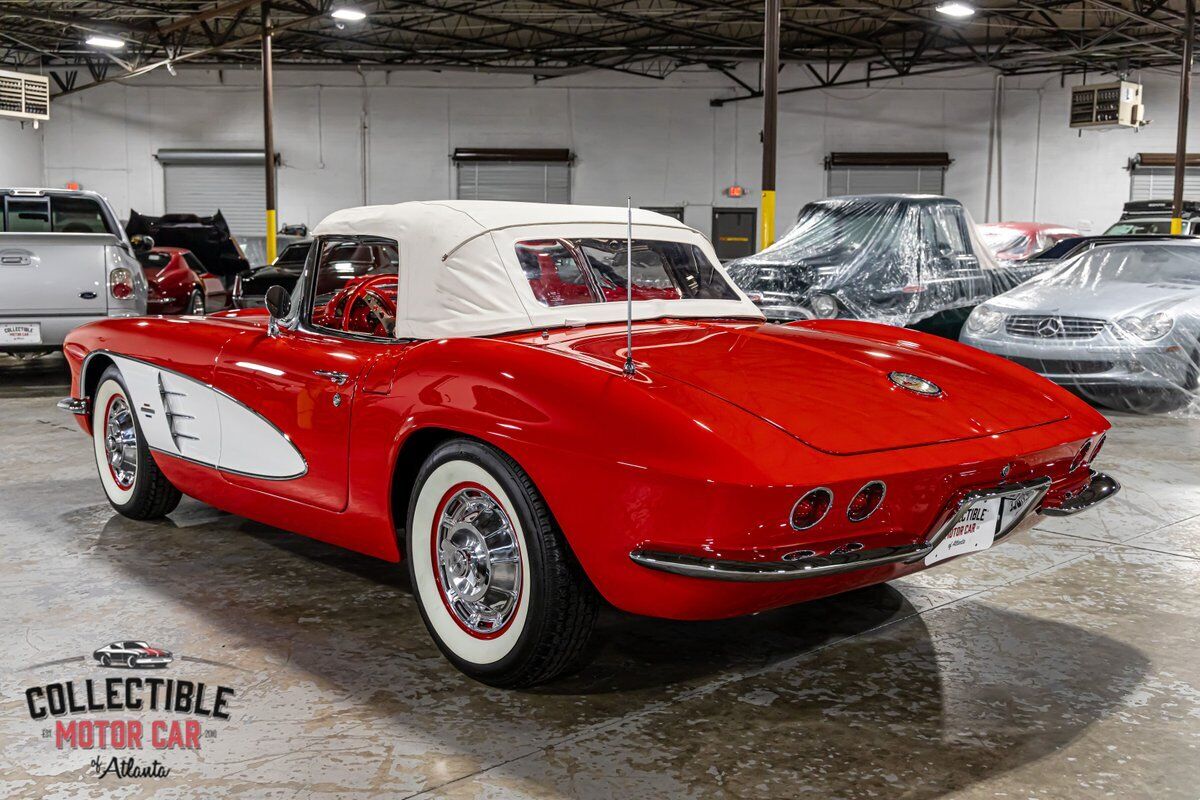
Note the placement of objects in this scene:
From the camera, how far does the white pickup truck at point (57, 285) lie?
27.6 feet

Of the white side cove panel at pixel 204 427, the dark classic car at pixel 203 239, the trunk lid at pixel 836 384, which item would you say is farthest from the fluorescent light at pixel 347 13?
the trunk lid at pixel 836 384

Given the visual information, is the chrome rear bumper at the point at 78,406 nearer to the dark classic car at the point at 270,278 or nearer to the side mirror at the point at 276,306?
the side mirror at the point at 276,306

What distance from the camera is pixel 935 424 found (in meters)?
2.78

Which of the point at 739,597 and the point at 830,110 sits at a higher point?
the point at 830,110

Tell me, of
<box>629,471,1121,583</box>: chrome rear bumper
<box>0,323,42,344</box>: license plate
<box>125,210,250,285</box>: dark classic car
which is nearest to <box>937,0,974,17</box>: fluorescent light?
<box>125,210,250,285</box>: dark classic car

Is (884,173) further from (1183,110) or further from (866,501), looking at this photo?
(866,501)

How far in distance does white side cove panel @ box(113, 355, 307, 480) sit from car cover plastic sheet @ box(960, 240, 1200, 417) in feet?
19.7

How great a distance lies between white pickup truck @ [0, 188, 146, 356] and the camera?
8.40 m

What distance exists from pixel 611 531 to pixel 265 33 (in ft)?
51.1

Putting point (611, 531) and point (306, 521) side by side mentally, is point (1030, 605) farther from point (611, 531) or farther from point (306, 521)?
point (306, 521)

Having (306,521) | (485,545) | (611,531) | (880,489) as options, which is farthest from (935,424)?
(306,521)

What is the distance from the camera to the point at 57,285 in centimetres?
849

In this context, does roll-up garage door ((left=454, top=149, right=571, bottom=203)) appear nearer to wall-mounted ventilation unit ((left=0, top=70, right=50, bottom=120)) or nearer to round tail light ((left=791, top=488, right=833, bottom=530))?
wall-mounted ventilation unit ((left=0, top=70, right=50, bottom=120))

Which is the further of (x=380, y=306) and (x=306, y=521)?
(x=380, y=306)
